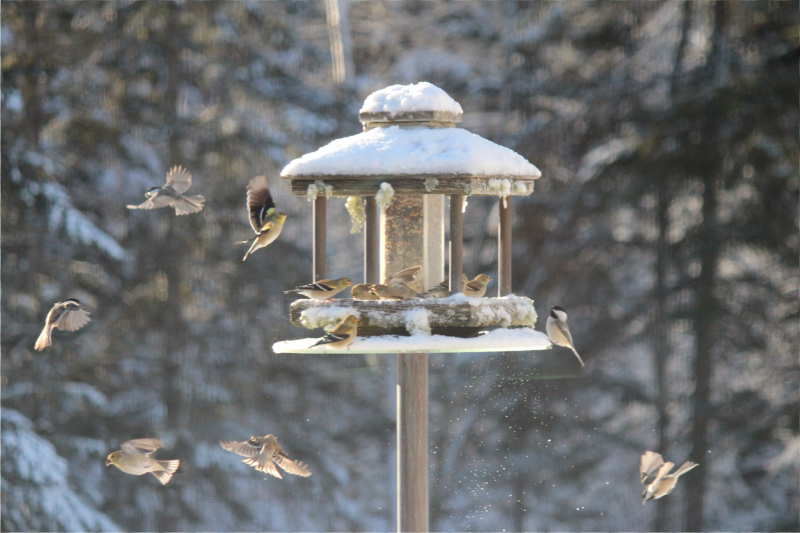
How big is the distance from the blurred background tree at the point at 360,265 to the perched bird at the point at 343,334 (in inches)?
246

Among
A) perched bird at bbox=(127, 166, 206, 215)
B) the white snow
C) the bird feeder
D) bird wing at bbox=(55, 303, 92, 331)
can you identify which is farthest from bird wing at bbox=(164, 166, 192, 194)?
the white snow

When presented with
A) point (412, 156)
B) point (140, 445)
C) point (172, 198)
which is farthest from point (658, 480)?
point (172, 198)

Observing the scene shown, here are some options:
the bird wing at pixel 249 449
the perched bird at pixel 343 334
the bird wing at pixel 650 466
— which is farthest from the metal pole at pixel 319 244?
the bird wing at pixel 650 466

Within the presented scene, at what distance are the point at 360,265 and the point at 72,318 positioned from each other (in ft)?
20.1

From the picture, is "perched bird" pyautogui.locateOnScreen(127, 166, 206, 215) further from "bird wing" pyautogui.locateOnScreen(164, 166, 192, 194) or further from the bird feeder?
the bird feeder

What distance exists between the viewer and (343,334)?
12.4 ft

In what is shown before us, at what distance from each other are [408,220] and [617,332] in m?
5.78

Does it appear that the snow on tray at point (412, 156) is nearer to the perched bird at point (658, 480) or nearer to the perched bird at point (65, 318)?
the perched bird at point (65, 318)

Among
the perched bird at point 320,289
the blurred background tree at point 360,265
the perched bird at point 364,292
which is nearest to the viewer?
the perched bird at point 320,289

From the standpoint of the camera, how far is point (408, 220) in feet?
14.8

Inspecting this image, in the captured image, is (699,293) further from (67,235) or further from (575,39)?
(67,235)

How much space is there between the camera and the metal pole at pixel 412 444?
14.4 ft

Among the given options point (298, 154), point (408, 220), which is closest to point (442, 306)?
point (408, 220)

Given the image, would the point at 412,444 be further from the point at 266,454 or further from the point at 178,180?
the point at 178,180
